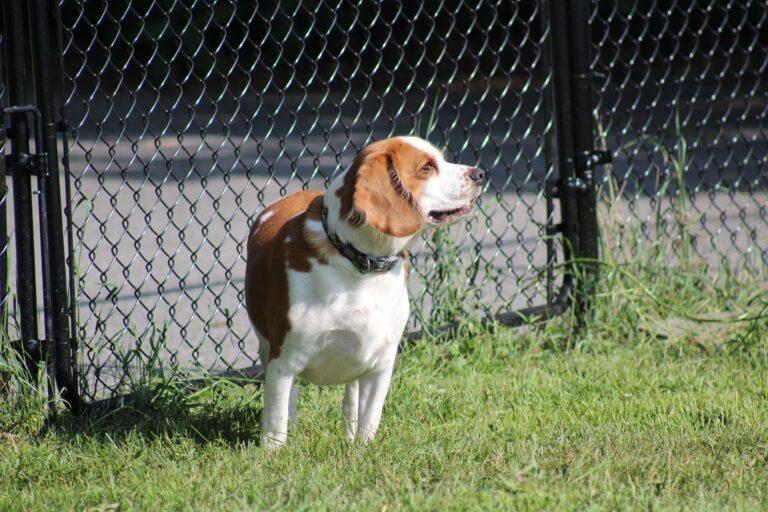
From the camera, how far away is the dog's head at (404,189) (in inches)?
123

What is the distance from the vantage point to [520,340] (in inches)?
185

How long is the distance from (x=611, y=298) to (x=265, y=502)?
2.41 metres

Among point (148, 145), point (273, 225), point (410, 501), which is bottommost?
point (148, 145)

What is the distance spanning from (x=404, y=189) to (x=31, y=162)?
1395 mm

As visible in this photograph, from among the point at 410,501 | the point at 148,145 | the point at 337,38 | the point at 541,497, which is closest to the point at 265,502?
the point at 410,501

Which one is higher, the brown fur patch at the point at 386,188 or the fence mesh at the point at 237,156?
the brown fur patch at the point at 386,188

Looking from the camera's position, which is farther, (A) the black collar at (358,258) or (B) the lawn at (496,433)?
(A) the black collar at (358,258)

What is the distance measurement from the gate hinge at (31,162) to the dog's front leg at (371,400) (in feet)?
4.48

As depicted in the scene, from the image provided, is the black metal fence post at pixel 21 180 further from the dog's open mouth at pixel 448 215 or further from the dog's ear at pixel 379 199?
the dog's open mouth at pixel 448 215

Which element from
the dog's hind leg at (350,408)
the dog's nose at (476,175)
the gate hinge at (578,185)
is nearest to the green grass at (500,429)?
the dog's hind leg at (350,408)

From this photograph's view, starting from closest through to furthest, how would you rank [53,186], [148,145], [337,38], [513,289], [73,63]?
1. [53,186]
2. [513,289]
3. [148,145]
4. [337,38]
5. [73,63]

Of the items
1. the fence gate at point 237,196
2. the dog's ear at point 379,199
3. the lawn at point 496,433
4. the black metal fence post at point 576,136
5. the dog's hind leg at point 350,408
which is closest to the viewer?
the lawn at point 496,433

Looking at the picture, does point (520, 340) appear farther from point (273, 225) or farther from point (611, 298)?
point (273, 225)

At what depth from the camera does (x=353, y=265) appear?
10.6 feet
